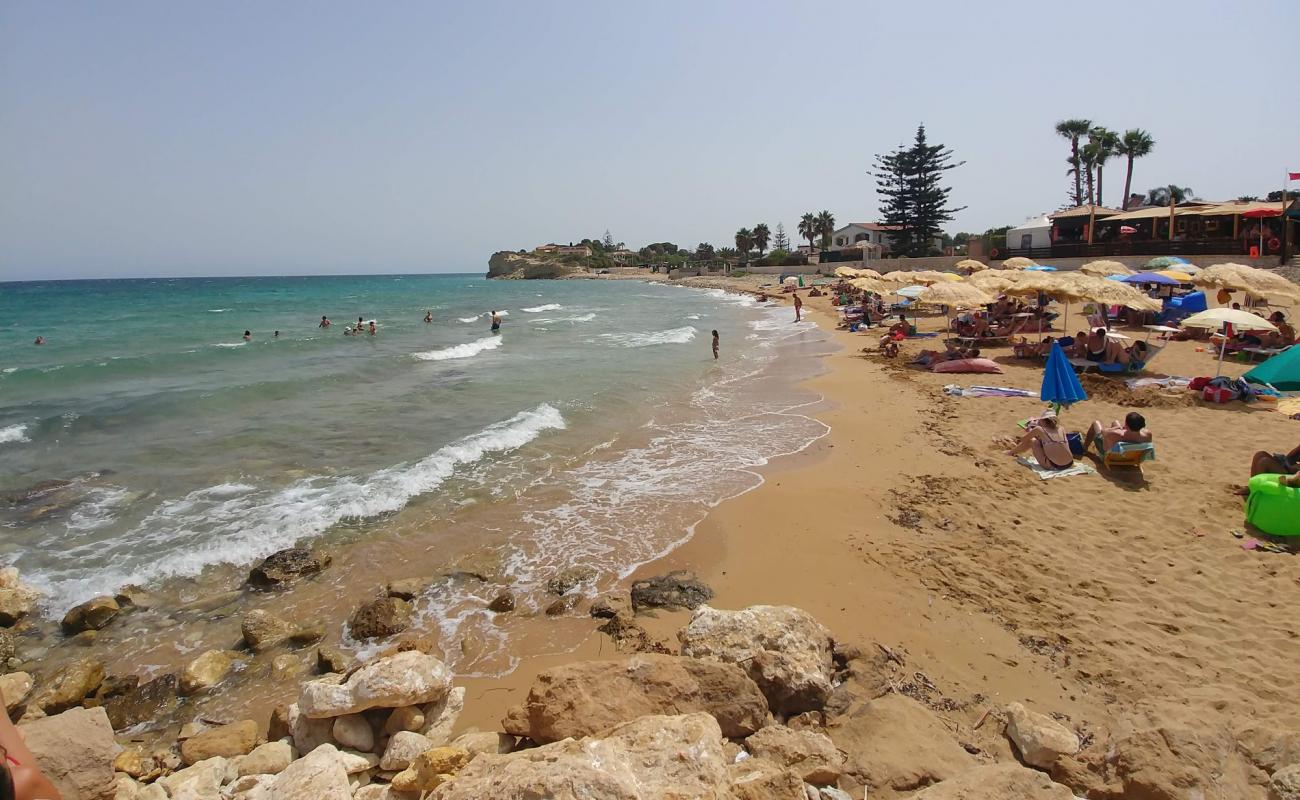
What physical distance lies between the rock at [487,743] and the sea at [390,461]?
1.60 meters

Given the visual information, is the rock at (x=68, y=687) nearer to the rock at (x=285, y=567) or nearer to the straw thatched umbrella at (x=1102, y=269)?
the rock at (x=285, y=567)

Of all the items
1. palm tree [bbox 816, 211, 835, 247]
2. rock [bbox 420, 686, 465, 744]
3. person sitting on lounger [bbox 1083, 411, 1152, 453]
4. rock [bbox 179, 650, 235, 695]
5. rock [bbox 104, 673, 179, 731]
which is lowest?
rock [bbox 104, 673, 179, 731]

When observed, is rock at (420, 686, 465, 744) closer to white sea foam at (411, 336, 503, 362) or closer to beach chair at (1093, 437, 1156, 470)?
beach chair at (1093, 437, 1156, 470)

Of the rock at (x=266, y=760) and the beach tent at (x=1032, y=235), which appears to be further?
the beach tent at (x=1032, y=235)

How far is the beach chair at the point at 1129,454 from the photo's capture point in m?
8.10

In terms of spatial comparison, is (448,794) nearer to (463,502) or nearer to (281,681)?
(281,681)

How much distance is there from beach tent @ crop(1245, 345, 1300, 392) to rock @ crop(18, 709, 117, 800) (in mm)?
16155

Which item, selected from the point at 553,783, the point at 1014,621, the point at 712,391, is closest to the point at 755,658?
the point at 553,783

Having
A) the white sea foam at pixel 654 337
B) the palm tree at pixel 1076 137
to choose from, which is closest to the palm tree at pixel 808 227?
the palm tree at pixel 1076 137

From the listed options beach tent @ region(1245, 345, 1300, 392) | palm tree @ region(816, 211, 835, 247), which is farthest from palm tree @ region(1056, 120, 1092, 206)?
beach tent @ region(1245, 345, 1300, 392)

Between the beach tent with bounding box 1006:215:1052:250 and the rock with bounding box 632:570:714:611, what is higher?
the beach tent with bounding box 1006:215:1052:250

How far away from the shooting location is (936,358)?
53.2ft

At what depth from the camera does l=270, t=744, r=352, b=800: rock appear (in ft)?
11.2

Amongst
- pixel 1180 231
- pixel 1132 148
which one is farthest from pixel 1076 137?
pixel 1180 231
